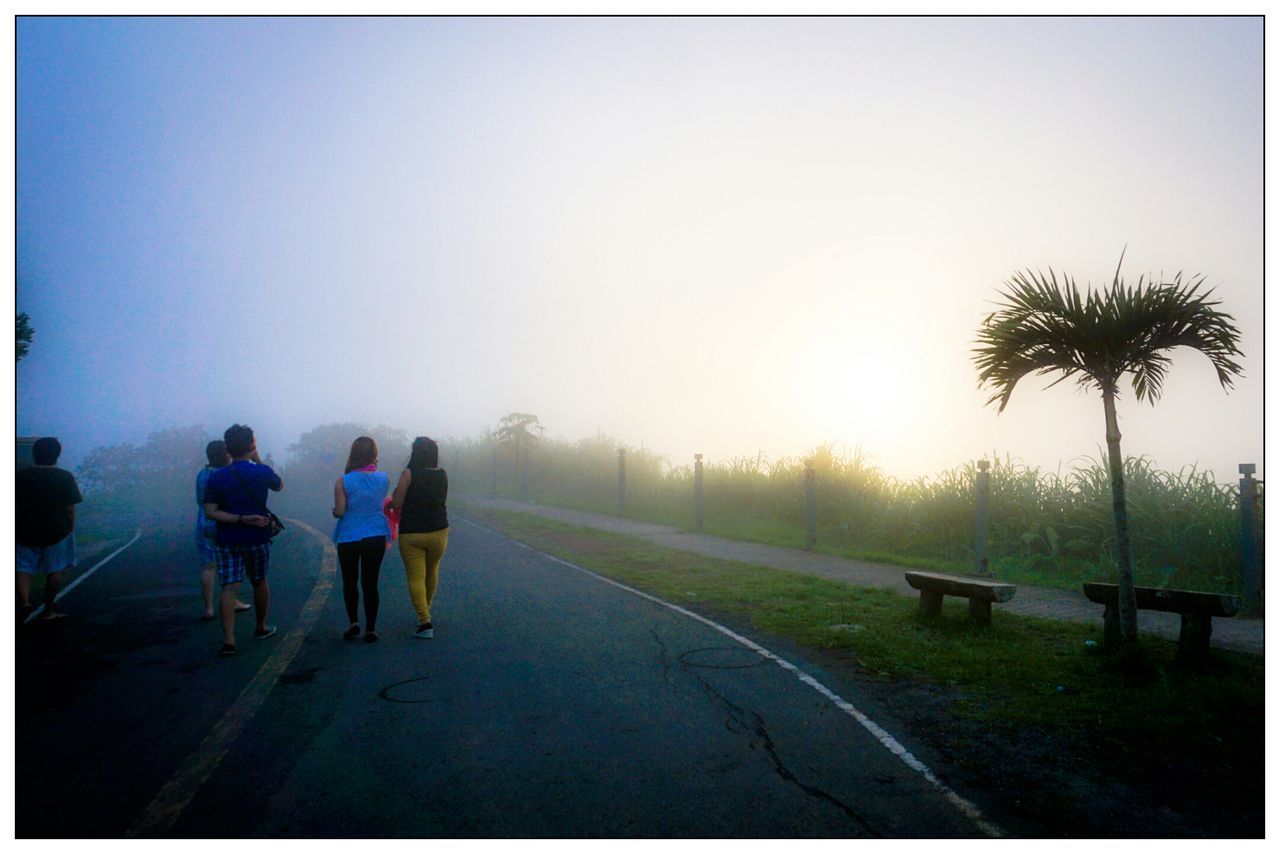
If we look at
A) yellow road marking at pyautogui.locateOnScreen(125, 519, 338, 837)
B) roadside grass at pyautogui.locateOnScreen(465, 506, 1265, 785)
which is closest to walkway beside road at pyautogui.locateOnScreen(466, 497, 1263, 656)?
roadside grass at pyautogui.locateOnScreen(465, 506, 1265, 785)

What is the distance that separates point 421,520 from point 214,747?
3498 millimetres

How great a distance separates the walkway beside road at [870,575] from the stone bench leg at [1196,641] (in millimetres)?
1029

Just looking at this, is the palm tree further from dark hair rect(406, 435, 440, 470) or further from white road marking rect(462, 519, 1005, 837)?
dark hair rect(406, 435, 440, 470)

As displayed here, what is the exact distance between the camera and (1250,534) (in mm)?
9375

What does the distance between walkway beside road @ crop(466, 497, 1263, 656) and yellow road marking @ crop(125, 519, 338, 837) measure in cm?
782

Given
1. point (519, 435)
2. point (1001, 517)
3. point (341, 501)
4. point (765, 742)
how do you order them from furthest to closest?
point (519, 435)
point (1001, 517)
point (341, 501)
point (765, 742)

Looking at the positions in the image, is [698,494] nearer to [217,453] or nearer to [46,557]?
[217,453]

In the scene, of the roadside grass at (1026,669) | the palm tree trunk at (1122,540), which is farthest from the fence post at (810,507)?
the palm tree trunk at (1122,540)

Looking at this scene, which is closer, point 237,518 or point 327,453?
point 237,518

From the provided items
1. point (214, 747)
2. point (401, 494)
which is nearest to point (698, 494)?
point (401, 494)

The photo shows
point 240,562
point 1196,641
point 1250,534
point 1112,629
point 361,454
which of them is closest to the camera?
point 1196,641

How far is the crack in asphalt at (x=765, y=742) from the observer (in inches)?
158

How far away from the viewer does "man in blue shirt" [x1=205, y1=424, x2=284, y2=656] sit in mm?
7410

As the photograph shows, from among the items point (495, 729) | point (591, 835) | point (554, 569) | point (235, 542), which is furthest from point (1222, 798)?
point (554, 569)
